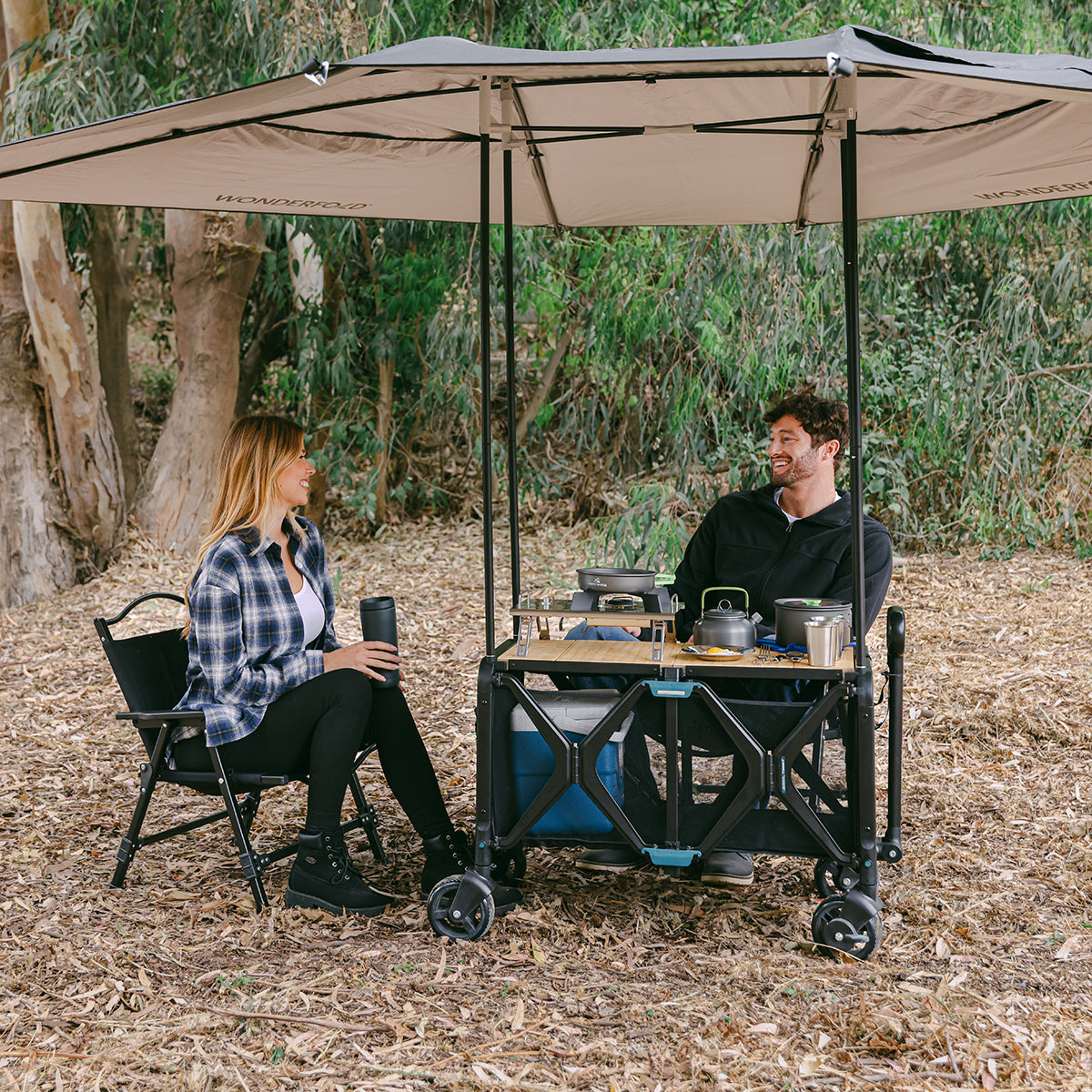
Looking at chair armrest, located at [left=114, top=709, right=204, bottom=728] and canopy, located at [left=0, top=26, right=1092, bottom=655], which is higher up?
canopy, located at [left=0, top=26, right=1092, bottom=655]

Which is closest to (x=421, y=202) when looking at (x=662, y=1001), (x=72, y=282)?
(x=662, y=1001)

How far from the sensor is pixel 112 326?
337 inches

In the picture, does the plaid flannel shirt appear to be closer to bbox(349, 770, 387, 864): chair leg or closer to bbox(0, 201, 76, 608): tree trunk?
bbox(349, 770, 387, 864): chair leg

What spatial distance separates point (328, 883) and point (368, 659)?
573 millimetres

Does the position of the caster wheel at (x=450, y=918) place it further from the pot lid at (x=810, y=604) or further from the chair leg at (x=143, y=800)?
the pot lid at (x=810, y=604)

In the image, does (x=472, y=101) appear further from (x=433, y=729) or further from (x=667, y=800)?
(x=433, y=729)

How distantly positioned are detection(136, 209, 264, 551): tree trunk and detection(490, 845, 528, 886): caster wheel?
518cm

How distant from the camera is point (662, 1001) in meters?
2.61

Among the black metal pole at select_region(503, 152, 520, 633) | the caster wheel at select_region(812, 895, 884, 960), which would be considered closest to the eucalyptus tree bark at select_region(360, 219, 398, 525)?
the black metal pole at select_region(503, 152, 520, 633)

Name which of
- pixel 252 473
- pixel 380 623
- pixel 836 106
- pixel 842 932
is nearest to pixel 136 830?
pixel 380 623

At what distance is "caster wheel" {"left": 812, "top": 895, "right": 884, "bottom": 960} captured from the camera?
2740mm

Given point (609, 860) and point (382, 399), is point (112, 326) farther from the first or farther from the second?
point (609, 860)

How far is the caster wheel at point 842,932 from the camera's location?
274 cm

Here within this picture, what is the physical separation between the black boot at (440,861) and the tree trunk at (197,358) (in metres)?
5.12
